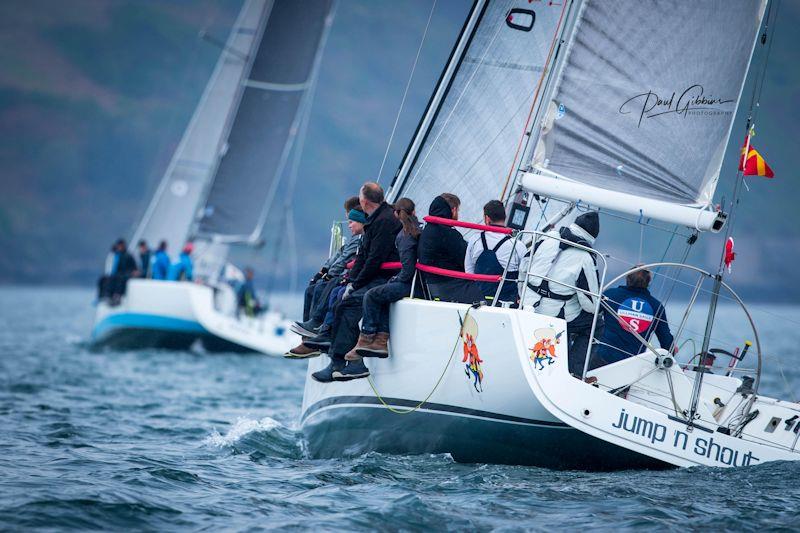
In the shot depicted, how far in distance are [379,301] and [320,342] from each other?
2.66 feet

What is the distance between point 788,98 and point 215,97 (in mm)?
166274

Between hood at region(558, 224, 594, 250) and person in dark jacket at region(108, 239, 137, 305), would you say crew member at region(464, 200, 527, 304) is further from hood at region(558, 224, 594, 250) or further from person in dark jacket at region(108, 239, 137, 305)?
person in dark jacket at region(108, 239, 137, 305)

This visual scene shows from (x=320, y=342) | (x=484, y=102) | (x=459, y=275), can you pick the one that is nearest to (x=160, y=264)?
(x=484, y=102)

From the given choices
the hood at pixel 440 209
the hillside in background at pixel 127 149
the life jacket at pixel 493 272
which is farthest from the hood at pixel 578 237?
the hillside in background at pixel 127 149

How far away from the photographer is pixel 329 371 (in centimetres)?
811

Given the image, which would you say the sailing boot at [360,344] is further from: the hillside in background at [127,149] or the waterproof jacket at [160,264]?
the hillside in background at [127,149]

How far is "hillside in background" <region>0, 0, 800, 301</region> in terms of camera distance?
154 m

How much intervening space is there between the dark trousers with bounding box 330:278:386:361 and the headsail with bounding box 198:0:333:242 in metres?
15.7

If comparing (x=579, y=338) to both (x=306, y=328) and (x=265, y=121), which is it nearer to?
(x=306, y=328)

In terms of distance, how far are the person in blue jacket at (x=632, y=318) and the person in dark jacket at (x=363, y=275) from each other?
1.75m

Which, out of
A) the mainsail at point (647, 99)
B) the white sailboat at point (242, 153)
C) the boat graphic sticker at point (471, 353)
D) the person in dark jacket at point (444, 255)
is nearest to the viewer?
the boat graphic sticker at point (471, 353)

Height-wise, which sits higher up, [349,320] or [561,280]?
[561,280]

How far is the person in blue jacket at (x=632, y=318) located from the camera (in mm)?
8000

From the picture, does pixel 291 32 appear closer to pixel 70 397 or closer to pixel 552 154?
pixel 70 397
